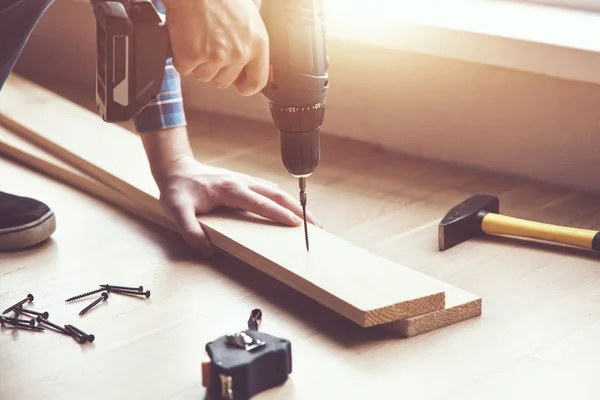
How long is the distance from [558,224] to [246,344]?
0.96 meters

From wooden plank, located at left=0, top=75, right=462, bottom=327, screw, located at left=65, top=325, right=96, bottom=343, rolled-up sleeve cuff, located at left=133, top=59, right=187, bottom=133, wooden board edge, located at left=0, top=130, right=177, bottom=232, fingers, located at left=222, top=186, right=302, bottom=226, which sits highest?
rolled-up sleeve cuff, located at left=133, top=59, right=187, bottom=133

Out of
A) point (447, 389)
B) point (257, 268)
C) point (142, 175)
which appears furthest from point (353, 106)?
point (447, 389)

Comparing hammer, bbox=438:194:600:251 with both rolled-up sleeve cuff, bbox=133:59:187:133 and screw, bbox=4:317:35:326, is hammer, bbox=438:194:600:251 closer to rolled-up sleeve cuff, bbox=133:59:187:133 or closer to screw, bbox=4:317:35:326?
rolled-up sleeve cuff, bbox=133:59:187:133

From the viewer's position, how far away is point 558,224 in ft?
7.13

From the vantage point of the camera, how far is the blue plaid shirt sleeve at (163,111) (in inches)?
86.5

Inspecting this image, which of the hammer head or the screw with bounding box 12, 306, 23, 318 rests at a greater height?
the hammer head

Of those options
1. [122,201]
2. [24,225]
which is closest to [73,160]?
[122,201]

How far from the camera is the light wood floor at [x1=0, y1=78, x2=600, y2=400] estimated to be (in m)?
1.56

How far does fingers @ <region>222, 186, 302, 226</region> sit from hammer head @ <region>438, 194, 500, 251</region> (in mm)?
A: 327

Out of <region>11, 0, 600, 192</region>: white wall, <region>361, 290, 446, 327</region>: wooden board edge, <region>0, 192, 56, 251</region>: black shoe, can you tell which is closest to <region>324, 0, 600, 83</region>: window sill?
<region>11, 0, 600, 192</region>: white wall

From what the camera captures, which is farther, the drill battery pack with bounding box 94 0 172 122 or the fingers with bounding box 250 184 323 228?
the fingers with bounding box 250 184 323 228

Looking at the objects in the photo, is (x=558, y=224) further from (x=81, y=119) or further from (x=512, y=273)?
(x=81, y=119)

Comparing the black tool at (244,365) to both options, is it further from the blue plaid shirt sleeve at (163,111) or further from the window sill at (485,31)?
the window sill at (485,31)

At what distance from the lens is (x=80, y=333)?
1743 mm
